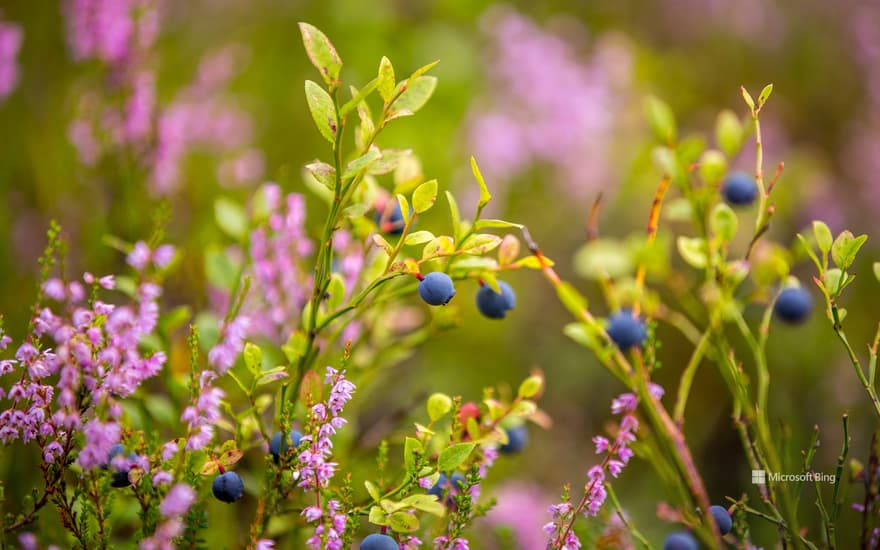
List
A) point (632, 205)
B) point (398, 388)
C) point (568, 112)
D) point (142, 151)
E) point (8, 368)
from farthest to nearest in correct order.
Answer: point (632, 205)
point (568, 112)
point (398, 388)
point (142, 151)
point (8, 368)

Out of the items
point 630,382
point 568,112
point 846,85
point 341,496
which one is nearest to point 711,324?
point 630,382

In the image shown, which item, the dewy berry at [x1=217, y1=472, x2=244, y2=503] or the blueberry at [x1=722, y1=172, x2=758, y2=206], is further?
the blueberry at [x1=722, y1=172, x2=758, y2=206]

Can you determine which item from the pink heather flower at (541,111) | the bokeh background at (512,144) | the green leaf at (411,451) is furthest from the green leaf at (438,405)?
the pink heather flower at (541,111)

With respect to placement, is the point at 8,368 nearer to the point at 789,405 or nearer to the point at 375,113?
the point at 789,405

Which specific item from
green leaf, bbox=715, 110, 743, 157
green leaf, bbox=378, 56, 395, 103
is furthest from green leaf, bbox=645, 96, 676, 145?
green leaf, bbox=378, 56, 395, 103

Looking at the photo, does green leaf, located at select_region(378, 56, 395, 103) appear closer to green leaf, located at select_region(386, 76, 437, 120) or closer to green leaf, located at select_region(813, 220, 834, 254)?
green leaf, located at select_region(386, 76, 437, 120)

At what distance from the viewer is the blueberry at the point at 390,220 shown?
1.99ft

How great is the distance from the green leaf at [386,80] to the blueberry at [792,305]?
13.9 inches

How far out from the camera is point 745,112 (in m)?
1.82

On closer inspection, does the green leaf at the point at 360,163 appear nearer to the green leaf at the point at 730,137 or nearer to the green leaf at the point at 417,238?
the green leaf at the point at 417,238

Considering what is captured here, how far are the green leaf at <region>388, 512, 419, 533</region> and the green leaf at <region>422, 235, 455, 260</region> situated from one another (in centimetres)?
17

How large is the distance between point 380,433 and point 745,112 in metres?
1.49

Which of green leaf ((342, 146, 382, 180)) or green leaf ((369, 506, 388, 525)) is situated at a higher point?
green leaf ((342, 146, 382, 180))

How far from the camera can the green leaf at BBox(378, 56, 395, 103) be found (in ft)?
1.47
